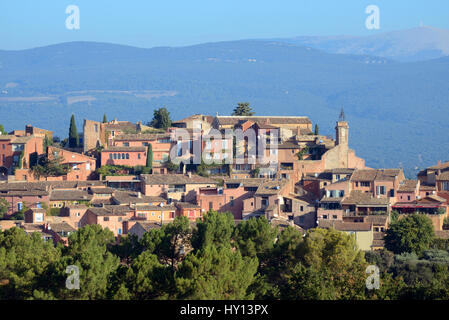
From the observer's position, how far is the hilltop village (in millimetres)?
55125

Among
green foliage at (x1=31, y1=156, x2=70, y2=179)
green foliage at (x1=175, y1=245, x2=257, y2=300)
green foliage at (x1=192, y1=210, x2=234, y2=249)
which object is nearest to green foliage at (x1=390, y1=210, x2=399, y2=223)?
green foliage at (x1=192, y1=210, x2=234, y2=249)

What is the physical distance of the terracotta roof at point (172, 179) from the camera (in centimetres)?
5975

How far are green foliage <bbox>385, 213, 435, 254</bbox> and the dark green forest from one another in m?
0.05

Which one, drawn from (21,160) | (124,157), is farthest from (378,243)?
(21,160)

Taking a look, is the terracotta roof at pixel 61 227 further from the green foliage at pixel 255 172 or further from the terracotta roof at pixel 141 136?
the green foliage at pixel 255 172

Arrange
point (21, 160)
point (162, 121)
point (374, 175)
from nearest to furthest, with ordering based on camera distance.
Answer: point (374, 175), point (21, 160), point (162, 121)

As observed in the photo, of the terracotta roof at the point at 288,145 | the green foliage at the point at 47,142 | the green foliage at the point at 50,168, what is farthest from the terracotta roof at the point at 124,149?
the terracotta roof at the point at 288,145

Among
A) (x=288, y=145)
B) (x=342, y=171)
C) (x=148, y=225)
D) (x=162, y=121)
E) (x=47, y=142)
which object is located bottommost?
(x=148, y=225)

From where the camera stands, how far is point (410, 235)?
51594mm

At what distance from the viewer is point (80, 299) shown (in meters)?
36.5

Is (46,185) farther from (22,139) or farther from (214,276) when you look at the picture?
(214,276)

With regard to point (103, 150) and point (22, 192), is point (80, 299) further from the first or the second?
point (103, 150)

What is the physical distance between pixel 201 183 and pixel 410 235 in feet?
44.1
